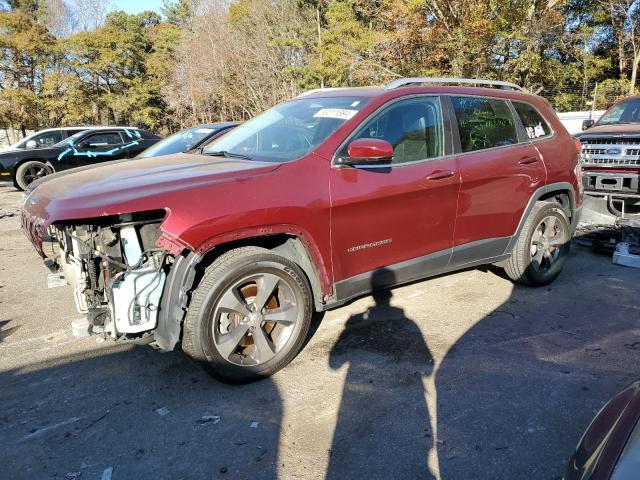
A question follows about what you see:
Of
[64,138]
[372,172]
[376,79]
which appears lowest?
[372,172]

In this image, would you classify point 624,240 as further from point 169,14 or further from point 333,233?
point 169,14

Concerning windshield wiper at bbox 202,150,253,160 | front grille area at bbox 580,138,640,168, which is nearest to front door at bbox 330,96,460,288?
windshield wiper at bbox 202,150,253,160

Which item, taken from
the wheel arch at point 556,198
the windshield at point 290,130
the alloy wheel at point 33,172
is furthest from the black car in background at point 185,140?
the alloy wheel at point 33,172

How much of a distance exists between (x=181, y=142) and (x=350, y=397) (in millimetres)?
5849

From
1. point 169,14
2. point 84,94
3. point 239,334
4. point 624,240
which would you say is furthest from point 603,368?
Answer: point 169,14

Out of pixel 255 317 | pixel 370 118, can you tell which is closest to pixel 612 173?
pixel 370 118

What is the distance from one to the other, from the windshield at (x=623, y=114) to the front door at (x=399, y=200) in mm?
6099

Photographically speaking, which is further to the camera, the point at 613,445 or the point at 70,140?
the point at 70,140

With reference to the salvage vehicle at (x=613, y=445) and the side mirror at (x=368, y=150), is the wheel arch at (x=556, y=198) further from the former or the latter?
the salvage vehicle at (x=613, y=445)

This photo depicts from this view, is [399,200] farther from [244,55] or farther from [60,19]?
[60,19]

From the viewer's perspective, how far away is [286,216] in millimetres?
3053

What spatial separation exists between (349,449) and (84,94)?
117ft

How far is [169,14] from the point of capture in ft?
148

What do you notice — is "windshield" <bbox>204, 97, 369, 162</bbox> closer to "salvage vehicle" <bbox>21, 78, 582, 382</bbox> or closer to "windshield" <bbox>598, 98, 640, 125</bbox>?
"salvage vehicle" <bbox>21, 78, 582, 382</bbox>
